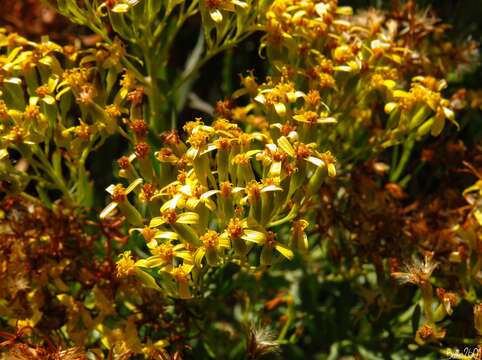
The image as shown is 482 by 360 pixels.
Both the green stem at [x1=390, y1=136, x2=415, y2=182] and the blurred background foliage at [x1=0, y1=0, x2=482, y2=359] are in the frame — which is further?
the green stem at [x1=390, y1=136, x2=415, y2=182]

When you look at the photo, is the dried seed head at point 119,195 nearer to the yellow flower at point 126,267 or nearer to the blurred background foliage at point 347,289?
the yellow flower at point 126,267

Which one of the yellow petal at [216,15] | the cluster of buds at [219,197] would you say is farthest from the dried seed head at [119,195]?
the yellow petal at [216,15]

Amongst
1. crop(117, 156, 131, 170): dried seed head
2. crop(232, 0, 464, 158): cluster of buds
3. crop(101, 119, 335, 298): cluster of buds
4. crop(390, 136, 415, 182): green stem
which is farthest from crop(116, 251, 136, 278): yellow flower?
crop(390, 136, 415, 182): green stem

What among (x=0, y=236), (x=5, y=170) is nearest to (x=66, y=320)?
(x=0, y=236)

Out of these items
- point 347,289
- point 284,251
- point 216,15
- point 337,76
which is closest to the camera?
point 284,251

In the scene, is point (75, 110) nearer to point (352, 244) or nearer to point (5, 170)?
point (5, 170)

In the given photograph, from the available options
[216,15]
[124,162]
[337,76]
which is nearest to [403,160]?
[337,76]

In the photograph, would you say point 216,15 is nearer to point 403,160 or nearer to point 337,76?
point 337,76

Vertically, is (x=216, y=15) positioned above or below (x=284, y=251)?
above

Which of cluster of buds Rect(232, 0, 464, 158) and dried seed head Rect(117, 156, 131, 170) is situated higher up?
cluster of buds Rect(232, 0, 464, 158)

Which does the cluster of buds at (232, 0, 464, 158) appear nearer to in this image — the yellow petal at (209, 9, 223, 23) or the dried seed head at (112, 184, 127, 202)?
the yellow petal at (209, 9, 223, 23)

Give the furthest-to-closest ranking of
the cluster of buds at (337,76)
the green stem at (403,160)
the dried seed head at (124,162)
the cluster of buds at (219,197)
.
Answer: the green stem at (403,160) → the cluster of buds at (337,76) → the dried seed head at (124,162) → the cluster of buds at (219,197)
